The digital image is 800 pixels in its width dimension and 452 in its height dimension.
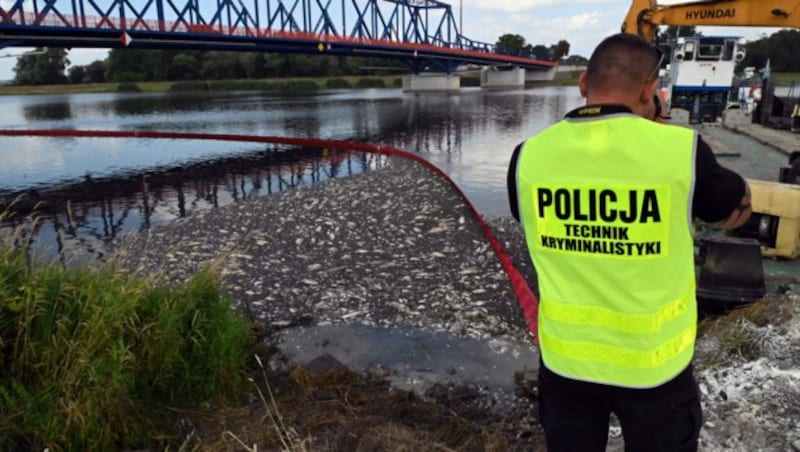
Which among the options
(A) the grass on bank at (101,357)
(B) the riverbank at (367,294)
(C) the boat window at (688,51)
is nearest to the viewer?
(A) the grass on bank at (101,357)

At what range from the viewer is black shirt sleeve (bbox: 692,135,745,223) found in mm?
2064

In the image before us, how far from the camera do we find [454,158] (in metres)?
19.5

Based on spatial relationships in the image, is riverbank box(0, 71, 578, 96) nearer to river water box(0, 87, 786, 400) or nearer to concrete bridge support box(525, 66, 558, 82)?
concrete bridge support box(525, 66, 558, 82)

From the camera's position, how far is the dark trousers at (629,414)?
2.20 metres

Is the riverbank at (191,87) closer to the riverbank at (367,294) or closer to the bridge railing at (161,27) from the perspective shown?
the bridge railing at (161,27)

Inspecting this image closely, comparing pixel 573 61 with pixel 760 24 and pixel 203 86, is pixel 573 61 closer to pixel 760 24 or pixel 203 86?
pixel 203 86

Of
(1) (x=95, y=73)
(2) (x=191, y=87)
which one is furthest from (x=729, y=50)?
(1) (x=95, y=73)

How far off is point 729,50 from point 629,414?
91.9ft

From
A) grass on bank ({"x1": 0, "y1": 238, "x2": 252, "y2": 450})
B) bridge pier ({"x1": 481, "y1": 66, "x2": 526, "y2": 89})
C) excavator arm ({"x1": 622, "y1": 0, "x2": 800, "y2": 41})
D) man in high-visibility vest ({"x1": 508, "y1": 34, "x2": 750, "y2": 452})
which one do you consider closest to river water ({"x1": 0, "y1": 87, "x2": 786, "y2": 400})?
grass on bank ({"x1": 0, "y1": 238, "x2": 252, "y2": 450})

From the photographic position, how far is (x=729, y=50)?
25234 mm

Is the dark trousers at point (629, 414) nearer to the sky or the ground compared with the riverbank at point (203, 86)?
nearer to the ground

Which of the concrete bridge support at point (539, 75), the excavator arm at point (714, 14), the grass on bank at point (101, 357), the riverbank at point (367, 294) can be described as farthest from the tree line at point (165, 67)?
the grass on bank at point (101, 357)

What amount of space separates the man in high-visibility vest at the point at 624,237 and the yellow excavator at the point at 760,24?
5878 mm

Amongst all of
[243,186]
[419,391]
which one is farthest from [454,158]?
[419,391]
